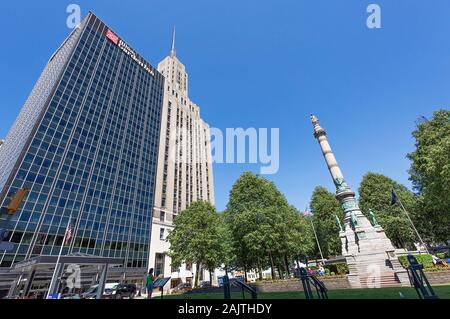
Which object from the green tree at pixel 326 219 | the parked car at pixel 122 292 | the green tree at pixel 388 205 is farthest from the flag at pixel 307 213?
the parked car at pixel 122 292

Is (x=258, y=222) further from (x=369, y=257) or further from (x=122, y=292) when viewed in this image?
(x=122, y=292)

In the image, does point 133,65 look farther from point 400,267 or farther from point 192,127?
point 400,267

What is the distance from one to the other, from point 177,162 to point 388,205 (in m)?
51.8

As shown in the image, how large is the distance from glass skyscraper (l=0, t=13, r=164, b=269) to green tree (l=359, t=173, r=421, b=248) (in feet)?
156

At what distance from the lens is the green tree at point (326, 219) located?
46.3 m

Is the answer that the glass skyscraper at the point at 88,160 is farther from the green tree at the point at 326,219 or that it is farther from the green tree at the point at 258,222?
the green tree at the point at 326,219

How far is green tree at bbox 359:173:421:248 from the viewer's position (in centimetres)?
3966

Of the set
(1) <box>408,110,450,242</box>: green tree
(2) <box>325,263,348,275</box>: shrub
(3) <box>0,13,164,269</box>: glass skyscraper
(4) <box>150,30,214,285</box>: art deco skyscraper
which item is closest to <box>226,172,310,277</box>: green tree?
(2) <box>325,263,348,275</box>: shrub

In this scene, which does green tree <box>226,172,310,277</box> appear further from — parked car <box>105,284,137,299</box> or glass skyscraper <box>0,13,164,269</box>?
glass skyscraper <box>0,13,164,269</box>

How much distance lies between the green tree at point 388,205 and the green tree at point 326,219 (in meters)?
5.51

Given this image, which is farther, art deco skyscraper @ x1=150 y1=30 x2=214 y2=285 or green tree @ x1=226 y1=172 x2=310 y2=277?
art deco skyscraper @ x1=150 y1=30 x2=214 y2=285

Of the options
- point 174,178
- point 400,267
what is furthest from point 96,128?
point 400,267
